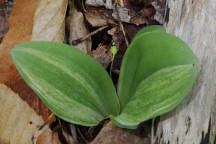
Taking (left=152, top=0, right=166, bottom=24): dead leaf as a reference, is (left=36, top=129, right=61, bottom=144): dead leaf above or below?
below

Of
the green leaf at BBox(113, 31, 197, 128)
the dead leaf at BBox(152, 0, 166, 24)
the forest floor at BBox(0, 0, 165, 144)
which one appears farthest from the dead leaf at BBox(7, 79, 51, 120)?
the dead leaf at BBox(152, 0, 166, 24)

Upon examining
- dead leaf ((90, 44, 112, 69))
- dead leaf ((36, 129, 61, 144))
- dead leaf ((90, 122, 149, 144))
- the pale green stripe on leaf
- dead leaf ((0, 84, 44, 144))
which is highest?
the pale green stripe on leaf

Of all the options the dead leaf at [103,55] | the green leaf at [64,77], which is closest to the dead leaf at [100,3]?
the dead leaf at [103,55]

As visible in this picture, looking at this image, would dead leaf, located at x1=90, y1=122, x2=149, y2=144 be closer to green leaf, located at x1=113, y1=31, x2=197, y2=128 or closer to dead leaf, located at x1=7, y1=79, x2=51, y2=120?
green leaf, located at x1=113, y1=31, x2=197, y2=128

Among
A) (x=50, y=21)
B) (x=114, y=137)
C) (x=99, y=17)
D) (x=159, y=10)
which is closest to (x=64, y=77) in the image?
(x=114, y=137)

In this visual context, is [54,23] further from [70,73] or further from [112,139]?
[112,139]

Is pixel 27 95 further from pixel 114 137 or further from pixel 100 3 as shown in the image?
pixel 100 3
